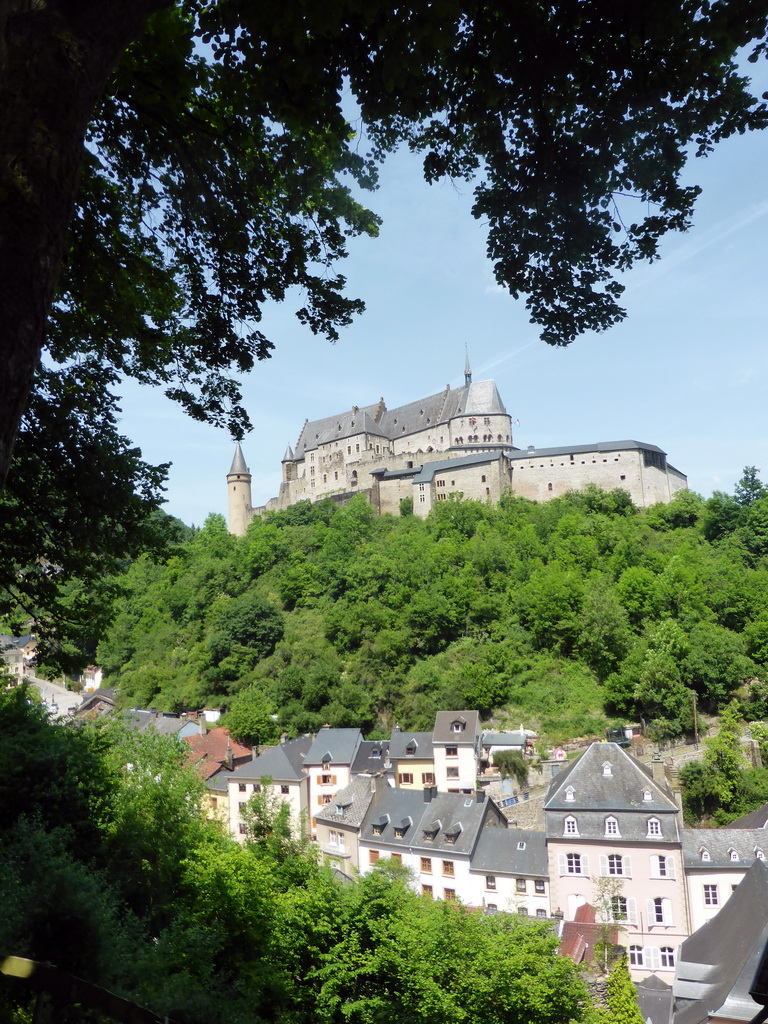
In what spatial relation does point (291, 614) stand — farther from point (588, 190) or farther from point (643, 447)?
point (588, 190)

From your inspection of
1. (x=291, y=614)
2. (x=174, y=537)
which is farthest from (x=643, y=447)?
(x=174, y=537)

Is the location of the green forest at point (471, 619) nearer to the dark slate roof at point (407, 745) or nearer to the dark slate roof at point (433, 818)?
the dark slate roof at point (407, 745)

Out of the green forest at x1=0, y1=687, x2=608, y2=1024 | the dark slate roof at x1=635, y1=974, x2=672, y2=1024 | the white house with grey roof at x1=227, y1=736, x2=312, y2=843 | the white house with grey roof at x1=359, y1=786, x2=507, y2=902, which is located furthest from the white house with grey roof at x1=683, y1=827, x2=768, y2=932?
the white house with grey roof at x1=227, y1=736, x2=312, y2=843

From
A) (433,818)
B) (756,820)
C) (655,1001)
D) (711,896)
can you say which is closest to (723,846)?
(711,896)

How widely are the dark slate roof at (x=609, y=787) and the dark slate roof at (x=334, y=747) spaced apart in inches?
432

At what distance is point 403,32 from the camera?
375cm

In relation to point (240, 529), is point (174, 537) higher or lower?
lower

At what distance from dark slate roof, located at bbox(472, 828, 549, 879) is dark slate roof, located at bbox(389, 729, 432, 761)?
9.39m

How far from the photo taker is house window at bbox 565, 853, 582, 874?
80.6ft

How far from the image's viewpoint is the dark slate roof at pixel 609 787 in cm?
2497

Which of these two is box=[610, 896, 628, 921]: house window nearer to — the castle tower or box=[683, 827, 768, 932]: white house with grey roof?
box=[683, 827, 768, 932]: white house with grey roof

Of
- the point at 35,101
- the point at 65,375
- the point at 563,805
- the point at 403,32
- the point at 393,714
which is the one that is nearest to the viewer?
the point at 35,101

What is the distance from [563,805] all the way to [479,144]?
24.6 m

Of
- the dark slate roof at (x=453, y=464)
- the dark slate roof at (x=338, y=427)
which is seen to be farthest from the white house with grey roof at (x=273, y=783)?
the dark slate roof at (x=338, y=427)
